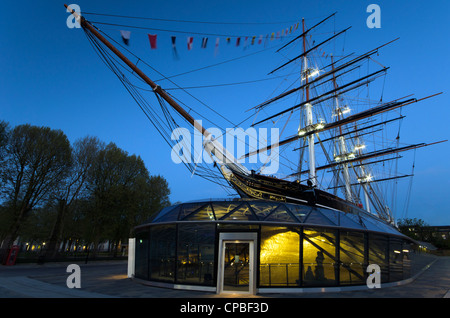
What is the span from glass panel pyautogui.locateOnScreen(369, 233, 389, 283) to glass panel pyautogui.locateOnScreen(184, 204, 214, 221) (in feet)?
25.1

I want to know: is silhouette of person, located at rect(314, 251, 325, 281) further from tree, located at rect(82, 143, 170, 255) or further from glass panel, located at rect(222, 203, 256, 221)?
tree, located at rect(82, 143, 170, 255)

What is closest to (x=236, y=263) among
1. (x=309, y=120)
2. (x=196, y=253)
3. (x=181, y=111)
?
(x=196, y=253)

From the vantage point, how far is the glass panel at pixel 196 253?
37.1 ft

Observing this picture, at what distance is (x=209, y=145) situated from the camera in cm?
1612

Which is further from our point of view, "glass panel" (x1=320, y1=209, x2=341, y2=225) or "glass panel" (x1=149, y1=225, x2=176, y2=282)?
"glass panel" (x1=320, y1=209, x2=341, y2=225)

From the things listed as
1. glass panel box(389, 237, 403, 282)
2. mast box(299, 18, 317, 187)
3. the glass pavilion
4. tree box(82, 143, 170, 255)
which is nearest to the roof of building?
the glass pavilion

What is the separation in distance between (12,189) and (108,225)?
10.2 metres

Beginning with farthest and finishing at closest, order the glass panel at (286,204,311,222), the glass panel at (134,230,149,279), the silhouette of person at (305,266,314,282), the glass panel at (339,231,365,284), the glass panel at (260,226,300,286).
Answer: the glass panel at (134,230,149,279)
the glass panel at (286,204,311,222)
the glass panel at (339,231,365,284)
the silhouette of person at (305,266,314,282)
the glass panel at (260,226,300,286)

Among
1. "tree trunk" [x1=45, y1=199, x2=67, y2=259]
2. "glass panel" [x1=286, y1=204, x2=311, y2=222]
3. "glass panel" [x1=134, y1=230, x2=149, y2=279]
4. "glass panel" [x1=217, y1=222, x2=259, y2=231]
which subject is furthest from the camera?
"tree trunk" [x1=45, y1=199, x2=67, y2=259]

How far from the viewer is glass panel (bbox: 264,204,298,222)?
1166 centimetres

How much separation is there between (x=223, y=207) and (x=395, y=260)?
32.0 feet

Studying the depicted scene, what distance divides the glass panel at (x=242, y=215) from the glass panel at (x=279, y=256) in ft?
2.25

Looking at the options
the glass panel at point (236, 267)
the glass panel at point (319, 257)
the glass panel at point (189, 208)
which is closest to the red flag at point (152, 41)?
the glass panel at point (189, 208)
